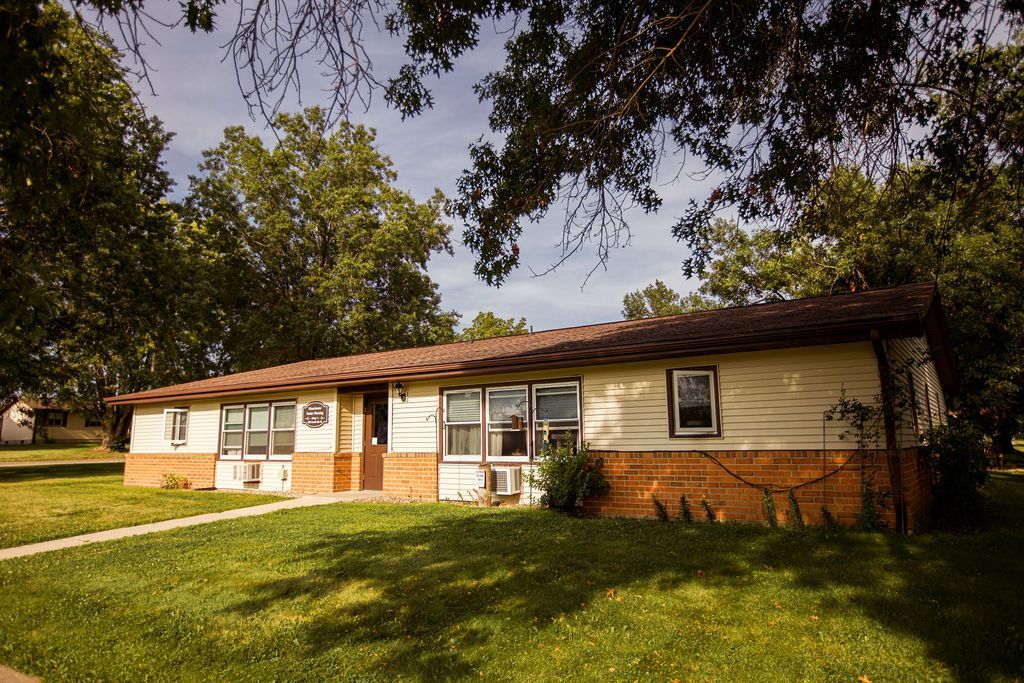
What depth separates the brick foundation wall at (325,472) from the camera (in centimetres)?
1365

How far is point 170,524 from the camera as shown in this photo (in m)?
9.86

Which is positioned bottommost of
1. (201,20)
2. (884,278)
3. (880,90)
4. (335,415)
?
(335,415)

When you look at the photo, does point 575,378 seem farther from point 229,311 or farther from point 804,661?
point 229,311

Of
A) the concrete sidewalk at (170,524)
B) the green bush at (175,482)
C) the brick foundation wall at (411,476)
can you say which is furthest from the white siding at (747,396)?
the green bush at (175,482)

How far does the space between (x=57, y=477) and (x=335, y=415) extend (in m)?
12.8

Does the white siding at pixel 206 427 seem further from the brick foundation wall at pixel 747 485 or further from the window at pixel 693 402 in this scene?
the window at pixel 693 402

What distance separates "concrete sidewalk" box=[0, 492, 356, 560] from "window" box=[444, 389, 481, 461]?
231cm

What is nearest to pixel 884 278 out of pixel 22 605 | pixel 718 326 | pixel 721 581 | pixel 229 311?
pixel 718 326

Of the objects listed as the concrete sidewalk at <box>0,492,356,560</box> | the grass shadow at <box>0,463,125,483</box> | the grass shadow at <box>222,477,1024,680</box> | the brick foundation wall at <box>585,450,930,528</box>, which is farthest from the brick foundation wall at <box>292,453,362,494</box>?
the grass shadow at <box>0,463,125,483</box>

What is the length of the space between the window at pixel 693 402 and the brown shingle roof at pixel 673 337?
0.44 metres

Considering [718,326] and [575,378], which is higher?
[718,326]

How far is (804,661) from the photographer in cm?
400

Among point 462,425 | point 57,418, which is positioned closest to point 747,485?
point 462,425

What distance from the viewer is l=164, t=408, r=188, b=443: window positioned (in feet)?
56.1
